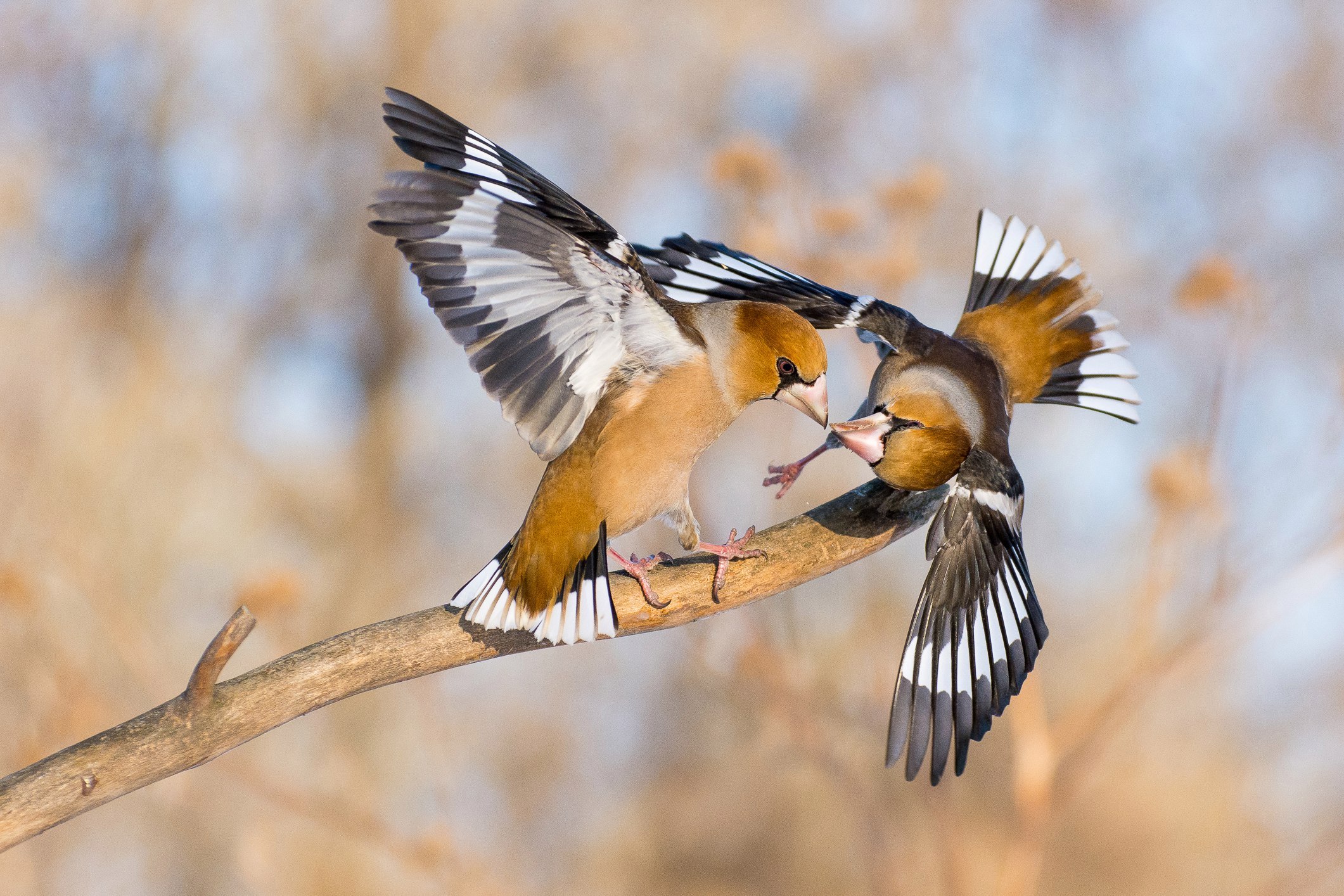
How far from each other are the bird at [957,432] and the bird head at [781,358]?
128 mm

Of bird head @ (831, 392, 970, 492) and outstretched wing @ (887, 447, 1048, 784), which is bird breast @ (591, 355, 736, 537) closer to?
bird head @ (831, 392, 970, 492)

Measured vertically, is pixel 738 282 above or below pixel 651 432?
above

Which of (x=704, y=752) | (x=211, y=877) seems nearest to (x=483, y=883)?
(x=704, y=752)

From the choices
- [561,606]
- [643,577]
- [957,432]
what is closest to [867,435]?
[957,432]

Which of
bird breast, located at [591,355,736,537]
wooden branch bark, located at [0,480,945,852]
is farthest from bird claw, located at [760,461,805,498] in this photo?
bird breast, located at [591,355,736,537]

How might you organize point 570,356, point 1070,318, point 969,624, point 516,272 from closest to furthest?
point 516,272
point 570,356
point 969,624
point 1070,318

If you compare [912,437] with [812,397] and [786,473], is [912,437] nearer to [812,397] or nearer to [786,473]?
[812,397]

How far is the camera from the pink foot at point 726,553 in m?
2.25

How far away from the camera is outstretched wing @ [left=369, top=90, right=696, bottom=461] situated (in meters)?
1.83

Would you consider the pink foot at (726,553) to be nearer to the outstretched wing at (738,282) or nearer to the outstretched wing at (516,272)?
the outstretched wing at (516,272)

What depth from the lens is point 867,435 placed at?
1973mm

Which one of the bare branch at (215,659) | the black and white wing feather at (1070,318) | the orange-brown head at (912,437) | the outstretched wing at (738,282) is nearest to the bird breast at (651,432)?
the orange-brown head at (912,437)

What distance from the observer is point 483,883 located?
3.76 metres

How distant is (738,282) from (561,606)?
99cm
